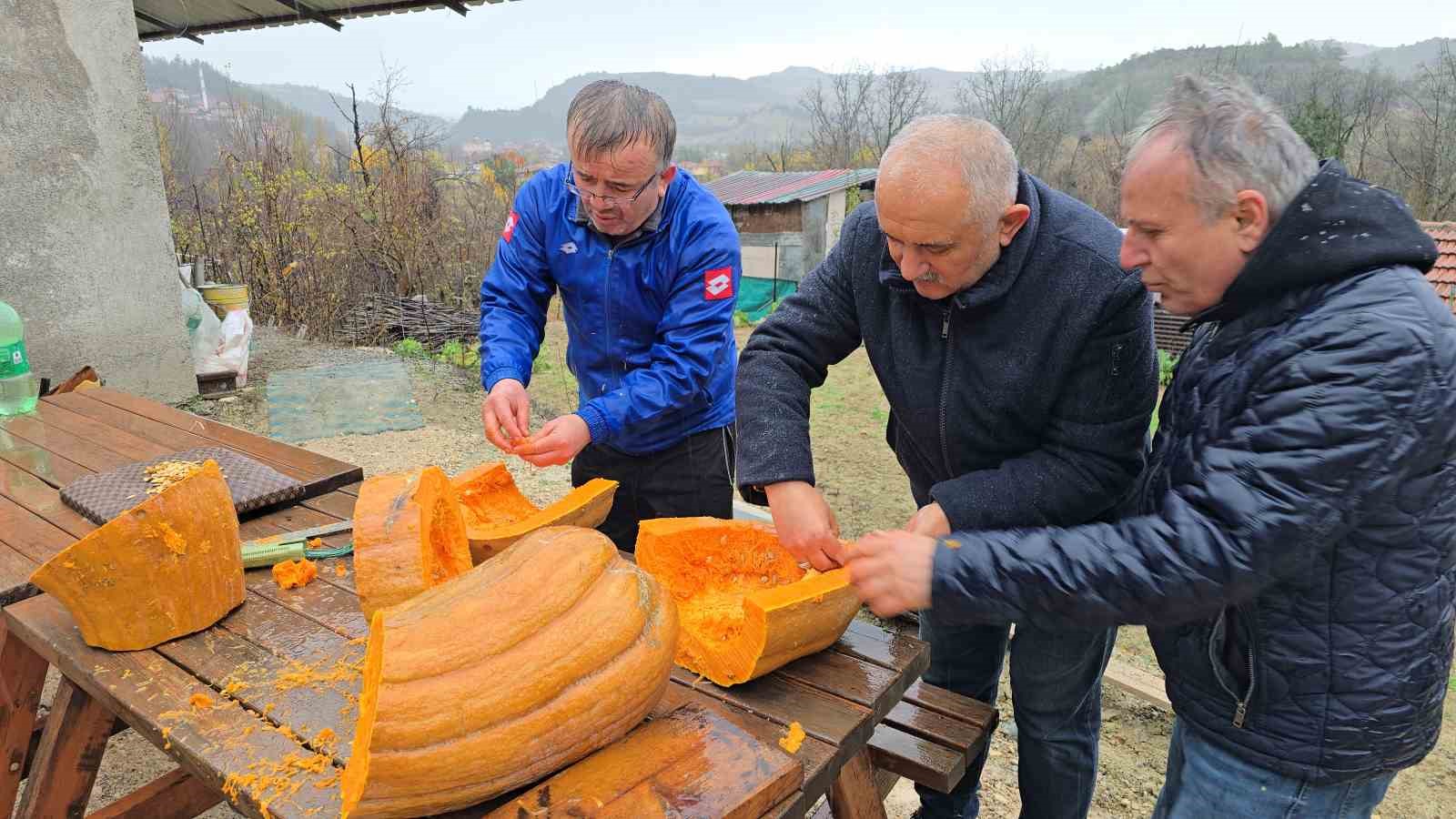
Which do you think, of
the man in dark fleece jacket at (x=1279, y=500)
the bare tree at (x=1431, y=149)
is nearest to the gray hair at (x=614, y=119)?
the man in dark fleece jacket at (x=1279, y=500)

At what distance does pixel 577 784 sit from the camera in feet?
4.45

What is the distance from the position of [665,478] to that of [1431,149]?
879 inches

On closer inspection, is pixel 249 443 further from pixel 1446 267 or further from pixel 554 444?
pixel 1446 267

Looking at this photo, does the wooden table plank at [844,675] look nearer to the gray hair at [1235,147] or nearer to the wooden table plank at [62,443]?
the gray hair at [1235,147]

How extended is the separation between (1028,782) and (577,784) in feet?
5.02

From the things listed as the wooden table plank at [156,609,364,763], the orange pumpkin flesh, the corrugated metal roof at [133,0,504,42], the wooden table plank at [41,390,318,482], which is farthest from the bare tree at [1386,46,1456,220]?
the wooden table plank at [156,609,364,763]

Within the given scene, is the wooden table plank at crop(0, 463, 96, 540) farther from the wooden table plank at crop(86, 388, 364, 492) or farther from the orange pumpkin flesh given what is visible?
the orange pumpkin flesh

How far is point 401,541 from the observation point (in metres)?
1.78

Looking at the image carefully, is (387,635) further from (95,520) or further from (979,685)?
(979,685)

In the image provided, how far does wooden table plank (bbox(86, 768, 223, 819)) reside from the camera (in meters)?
2.51

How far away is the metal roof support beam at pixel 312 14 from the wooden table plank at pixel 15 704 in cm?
781

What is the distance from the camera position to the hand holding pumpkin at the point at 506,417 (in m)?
2.47

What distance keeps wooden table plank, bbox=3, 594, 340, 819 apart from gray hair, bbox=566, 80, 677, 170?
5.42ft

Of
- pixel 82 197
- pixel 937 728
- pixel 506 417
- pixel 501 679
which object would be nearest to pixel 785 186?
pixel 82 197
